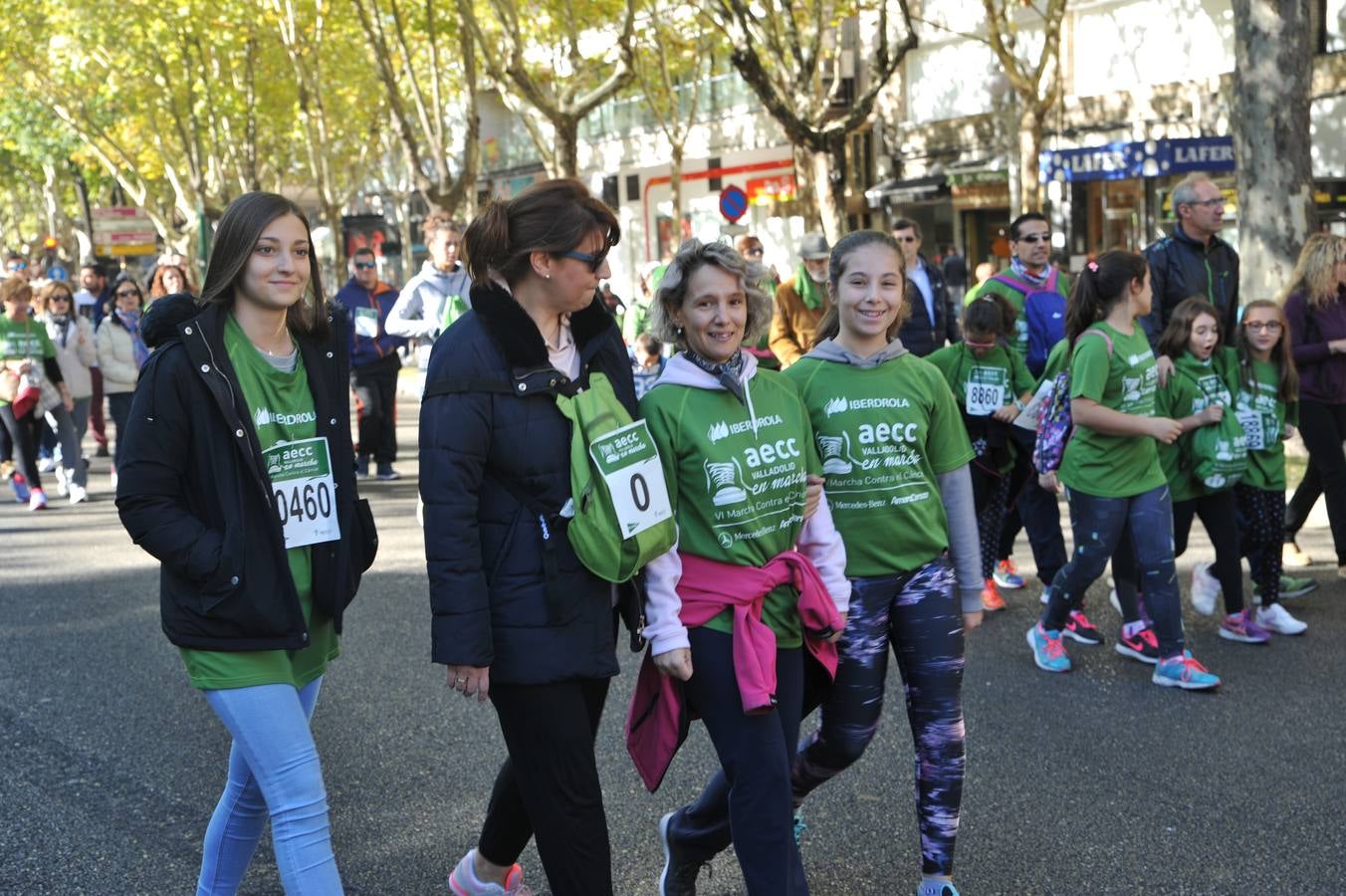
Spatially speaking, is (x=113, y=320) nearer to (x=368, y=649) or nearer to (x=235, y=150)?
(x=368, y=649)

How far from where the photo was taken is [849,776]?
5.48 metres

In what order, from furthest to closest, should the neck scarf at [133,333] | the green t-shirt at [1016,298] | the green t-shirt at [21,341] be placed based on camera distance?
the neck scarf at [133,333] → the green t-shirt at [21,341] → the green t-shirt at [1016,298]

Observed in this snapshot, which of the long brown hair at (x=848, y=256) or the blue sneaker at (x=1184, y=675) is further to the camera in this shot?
the blue sneaker at (x=1184, y=675)

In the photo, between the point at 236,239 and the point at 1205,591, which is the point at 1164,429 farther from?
the point at 236,239

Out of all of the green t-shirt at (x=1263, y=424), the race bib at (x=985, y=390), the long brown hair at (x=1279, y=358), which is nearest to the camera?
the green t-shirt at (x=1263, y=424)

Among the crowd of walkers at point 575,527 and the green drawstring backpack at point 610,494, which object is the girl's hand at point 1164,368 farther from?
the green drawstring backpack at point 610,494

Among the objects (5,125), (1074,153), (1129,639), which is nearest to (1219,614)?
(1129,639)

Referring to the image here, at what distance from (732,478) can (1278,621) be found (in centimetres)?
447

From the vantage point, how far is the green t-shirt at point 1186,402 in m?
7.07

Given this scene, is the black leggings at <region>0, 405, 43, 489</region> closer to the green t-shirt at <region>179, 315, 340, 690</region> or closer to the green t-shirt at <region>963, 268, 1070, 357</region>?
the green t-shirt at <region>963, 268, 1070, 357</region>

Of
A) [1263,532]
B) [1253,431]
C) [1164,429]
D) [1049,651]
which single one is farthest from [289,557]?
[1263,532]

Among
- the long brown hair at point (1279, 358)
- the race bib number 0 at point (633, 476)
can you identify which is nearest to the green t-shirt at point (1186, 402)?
the long brown hair at point (1279, 358)

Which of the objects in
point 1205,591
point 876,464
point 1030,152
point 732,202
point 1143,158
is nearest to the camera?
point 876,464

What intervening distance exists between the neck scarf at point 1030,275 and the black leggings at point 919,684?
16.0 feet
